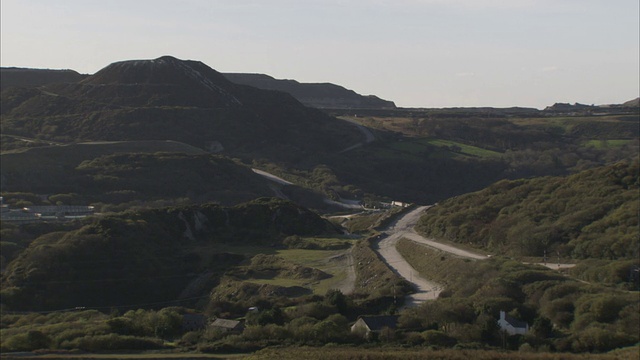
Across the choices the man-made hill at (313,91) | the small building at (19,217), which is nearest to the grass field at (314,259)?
the small building at (19,217)

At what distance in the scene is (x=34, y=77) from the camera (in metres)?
150

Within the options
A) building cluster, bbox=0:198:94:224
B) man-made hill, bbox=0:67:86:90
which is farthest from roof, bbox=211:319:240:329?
man-made hill, bbox=0:67:86:90

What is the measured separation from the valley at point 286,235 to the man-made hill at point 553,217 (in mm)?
142

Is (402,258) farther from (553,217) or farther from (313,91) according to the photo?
(313,91)

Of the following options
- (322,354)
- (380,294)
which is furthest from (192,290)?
(322,354)

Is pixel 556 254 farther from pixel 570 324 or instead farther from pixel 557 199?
pixel 570 324

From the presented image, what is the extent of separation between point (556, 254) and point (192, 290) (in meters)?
17.2

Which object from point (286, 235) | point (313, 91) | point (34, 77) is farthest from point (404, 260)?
point (313, 91)

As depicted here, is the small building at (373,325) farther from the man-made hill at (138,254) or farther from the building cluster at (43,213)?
the building cluster at (43,213)

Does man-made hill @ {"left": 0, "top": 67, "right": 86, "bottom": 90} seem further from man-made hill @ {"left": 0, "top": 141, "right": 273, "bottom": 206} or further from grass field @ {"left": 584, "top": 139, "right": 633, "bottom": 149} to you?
grass field @ {"left": 584, "top": 139, "right": 633, "bottom": 149}

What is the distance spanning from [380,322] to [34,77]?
128478 millimetres

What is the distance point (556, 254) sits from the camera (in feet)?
153

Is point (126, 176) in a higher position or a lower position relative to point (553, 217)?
lower

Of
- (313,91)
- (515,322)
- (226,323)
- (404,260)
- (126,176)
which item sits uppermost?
(515,322)
